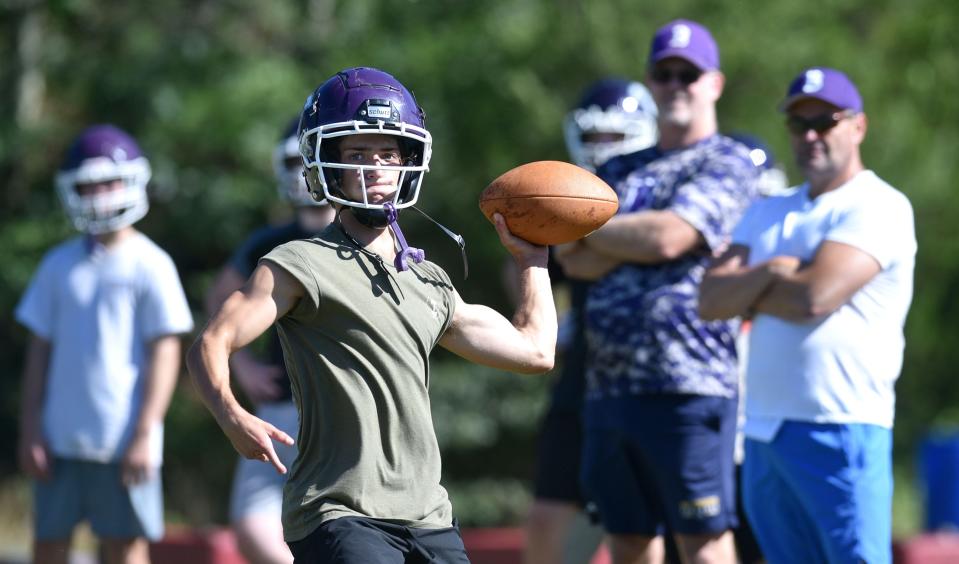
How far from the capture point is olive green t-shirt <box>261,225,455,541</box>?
3.79m

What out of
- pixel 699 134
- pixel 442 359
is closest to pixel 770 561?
pixel 699 134

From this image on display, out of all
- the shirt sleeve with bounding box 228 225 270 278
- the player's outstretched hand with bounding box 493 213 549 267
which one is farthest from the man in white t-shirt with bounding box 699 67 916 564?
the shirt sleeve with bounding box 228 225 270 278

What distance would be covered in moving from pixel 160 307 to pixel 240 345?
307 centimetres

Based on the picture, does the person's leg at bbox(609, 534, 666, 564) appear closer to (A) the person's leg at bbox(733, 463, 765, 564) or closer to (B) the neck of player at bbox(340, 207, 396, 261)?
(A) the person's leg at bbox(733, 463, 765, 564)

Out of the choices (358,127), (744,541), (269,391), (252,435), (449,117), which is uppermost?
(358,127)

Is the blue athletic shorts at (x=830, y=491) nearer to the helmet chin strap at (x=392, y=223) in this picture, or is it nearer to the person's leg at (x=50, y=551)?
the helmet chin strap at (x=392, y=223)

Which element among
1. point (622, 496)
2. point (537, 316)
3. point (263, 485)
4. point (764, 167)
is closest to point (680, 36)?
point (764, 167)

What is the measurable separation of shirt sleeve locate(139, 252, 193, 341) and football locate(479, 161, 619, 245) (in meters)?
2.82

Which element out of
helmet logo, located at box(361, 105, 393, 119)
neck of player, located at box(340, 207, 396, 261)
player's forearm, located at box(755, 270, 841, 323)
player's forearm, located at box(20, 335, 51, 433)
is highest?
helmet logo, located at box(361, 105, 393, 119)

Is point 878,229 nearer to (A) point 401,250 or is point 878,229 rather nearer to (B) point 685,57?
(B) point 685,57

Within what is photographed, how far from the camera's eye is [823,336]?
201 inches

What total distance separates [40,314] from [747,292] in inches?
134

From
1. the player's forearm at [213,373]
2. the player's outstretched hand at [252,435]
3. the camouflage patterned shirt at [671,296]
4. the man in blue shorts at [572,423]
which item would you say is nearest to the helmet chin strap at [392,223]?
the player's forearm at [213,373]

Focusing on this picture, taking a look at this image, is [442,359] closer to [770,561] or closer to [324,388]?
[770,561]
